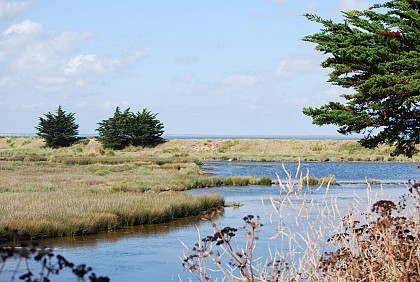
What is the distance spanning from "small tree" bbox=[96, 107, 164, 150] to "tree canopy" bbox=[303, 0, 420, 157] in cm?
6063

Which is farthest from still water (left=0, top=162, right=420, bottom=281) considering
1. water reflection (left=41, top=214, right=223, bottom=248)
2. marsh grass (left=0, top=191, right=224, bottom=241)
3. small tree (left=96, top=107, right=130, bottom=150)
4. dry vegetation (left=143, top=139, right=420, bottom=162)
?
small tree (left=96, top=107, right=130, bottom=150)

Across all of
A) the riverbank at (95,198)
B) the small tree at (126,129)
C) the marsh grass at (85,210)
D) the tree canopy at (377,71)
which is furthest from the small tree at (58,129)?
the tree canopy at (377,71)

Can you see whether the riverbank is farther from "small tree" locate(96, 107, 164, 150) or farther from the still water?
"small tree" locate(96, 107, 164, 150)

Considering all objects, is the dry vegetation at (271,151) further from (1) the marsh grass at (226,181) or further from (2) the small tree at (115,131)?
(1) the marsh grass at (226,181)

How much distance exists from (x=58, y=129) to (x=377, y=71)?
217 ft

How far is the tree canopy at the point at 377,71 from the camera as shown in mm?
11336

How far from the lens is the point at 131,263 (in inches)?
609

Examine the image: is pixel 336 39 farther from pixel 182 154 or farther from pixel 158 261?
pixel 182 154

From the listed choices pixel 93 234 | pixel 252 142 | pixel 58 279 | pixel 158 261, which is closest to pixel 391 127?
pixel 158 261

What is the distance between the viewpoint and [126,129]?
240ft

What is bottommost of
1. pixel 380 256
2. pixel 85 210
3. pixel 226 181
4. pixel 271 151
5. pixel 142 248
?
pixel 142 248

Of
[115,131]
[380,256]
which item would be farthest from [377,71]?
[115,131]

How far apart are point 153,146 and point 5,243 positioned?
196 feet

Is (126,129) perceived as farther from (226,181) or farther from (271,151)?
(226,181)
